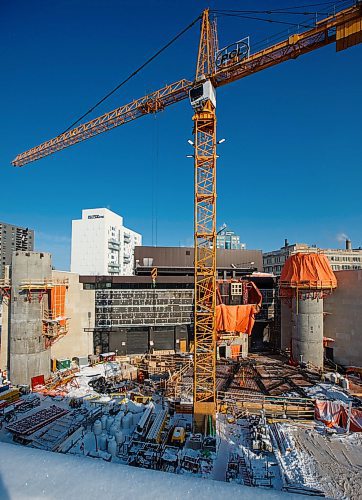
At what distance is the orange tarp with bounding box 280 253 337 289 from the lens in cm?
3103

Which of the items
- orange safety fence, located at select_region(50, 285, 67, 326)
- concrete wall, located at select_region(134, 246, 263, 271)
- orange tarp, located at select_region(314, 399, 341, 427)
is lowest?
orange tarp, located at select_region(314, 399, 341, 427)

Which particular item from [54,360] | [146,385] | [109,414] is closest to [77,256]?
[54,360]

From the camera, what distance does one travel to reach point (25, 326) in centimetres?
2716

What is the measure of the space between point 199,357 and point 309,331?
49.8 ft

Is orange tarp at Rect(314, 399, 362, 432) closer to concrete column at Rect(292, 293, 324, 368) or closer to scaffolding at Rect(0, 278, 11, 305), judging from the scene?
concrete column at Rect(292, 293, 324, 368)

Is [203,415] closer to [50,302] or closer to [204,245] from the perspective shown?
[204,245]

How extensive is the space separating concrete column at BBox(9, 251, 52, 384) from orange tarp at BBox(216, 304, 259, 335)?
18373mm

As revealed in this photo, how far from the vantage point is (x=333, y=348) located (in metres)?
32.3

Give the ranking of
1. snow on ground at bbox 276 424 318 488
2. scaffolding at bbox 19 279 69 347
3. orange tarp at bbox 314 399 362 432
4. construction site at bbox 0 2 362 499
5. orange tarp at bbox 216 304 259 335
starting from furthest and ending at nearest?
orange tarp at bbox 216 304 259 335 < scaffolding at bbox 19 279 69 347 < orange tarp at bbox 314 399 362 432 < construction site at bbox 0 2 362 499 < snow on ground at bbox 276 424 318 488

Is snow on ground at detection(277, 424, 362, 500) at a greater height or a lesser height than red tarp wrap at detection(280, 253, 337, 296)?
lesser

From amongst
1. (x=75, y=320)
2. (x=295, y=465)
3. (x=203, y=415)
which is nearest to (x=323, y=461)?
(x=295, y=465)

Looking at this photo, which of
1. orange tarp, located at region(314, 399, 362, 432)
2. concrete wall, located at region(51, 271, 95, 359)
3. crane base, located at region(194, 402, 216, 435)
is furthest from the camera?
concrete wall, located at region(51, 271, 95, 359)

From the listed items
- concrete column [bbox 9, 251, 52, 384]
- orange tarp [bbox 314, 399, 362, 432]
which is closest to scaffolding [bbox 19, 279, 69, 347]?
concrete column [bbox 9, 251, 52, 384]

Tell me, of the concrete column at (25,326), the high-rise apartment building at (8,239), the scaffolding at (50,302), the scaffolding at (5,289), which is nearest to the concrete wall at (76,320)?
the scaffolding at (50,302)
